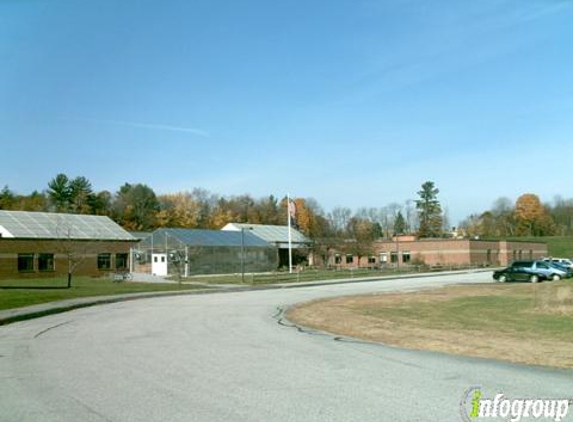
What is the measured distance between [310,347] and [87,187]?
104 m

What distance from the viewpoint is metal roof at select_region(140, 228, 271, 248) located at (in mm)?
66312

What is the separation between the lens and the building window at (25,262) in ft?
202

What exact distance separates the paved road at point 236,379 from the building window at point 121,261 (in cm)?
5482

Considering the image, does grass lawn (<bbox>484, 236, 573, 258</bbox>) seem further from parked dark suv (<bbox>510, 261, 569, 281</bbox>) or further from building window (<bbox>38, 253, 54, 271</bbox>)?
building window (<bbox>38, 253, 54, 271</bbox>)

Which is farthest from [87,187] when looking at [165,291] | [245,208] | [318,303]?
[318,303]

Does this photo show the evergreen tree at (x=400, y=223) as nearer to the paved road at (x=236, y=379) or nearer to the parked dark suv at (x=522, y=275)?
the parked dark suv at (x=522, y=275)

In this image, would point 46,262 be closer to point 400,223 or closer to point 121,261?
point 121,261

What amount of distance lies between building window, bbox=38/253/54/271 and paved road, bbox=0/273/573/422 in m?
49.8

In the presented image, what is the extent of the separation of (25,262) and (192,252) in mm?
15924

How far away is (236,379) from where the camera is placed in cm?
984

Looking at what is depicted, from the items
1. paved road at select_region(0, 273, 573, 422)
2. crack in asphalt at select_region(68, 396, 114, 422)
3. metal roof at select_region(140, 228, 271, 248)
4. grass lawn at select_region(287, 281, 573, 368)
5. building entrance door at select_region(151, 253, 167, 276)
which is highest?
metal roof at select_region(140, 228, 271, 248)

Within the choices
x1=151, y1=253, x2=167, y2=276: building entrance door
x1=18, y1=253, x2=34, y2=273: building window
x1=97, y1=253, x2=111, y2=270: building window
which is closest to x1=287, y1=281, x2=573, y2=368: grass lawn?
x1=151, y1=253, x2=167, y2=276: building entrance door

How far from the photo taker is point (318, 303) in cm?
2820

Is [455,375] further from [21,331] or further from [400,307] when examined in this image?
[400,307]
